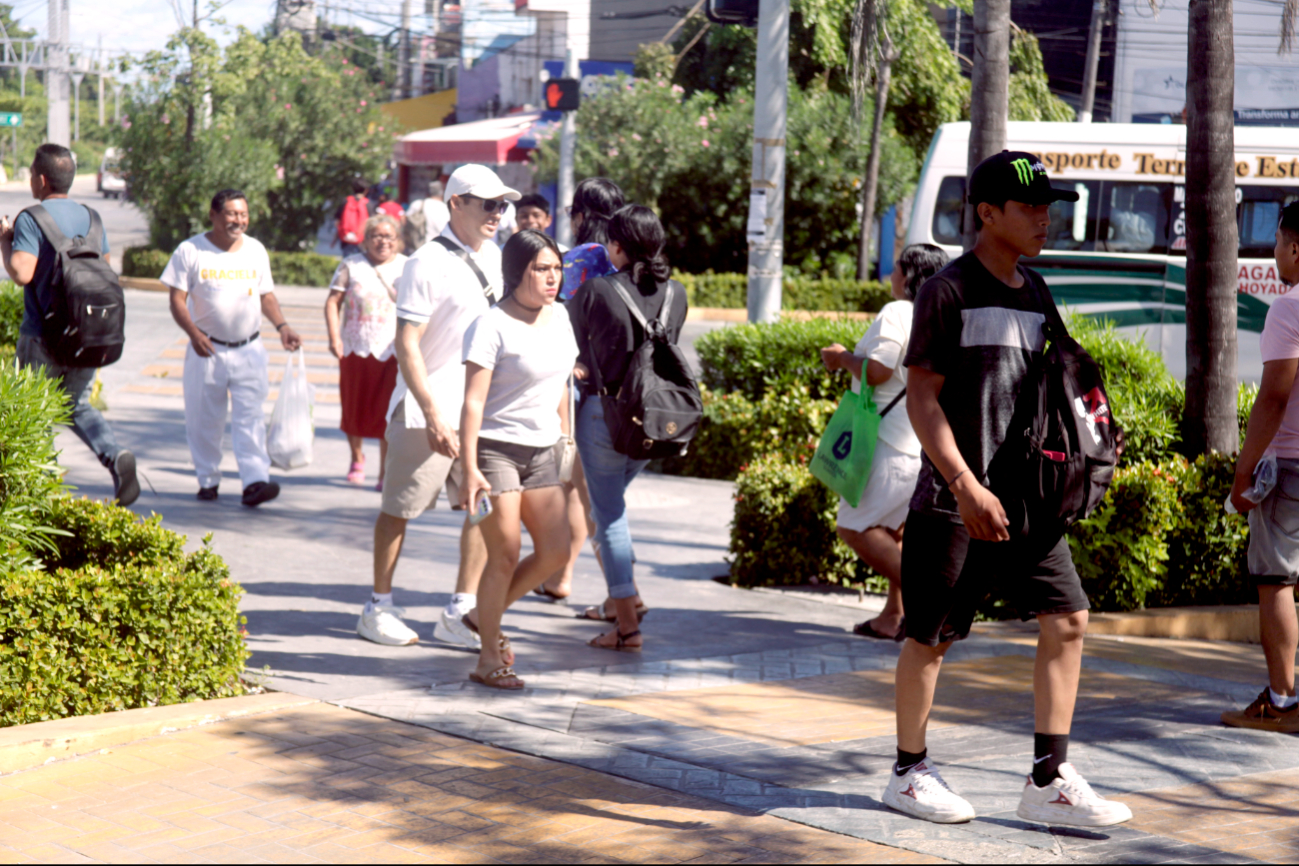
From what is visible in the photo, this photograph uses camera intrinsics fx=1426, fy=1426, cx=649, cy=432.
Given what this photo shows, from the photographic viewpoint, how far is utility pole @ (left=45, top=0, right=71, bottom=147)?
9039 millimetres

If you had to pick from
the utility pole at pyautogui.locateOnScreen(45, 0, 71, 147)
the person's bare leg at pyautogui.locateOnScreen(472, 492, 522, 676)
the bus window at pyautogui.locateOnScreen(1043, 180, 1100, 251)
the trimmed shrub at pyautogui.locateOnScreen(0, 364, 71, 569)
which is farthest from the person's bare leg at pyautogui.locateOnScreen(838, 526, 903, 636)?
the bus window at pyautogui.locateOnScreen(1043, 180, 1100, 251)

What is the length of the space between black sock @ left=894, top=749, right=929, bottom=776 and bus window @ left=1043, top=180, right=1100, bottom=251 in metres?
14.1

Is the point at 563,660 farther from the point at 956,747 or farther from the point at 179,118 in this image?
the point at 179,118

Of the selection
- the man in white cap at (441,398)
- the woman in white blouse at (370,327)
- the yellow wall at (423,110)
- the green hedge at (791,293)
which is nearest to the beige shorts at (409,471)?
the man in white cap at (441,398)

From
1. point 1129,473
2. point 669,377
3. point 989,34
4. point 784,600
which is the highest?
point 989,34

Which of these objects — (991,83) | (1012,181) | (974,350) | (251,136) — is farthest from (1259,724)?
(251,136)

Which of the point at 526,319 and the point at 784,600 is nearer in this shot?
the point at 526,319

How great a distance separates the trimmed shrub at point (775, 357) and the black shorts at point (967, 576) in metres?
5.79

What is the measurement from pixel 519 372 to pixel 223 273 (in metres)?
3.88

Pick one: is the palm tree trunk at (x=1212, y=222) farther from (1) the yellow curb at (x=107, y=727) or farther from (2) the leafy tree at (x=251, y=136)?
(2) the leafy tree at (x=251, y=136)

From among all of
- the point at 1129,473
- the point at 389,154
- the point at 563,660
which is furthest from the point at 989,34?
the point at 389,154

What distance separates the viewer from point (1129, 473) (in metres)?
6.57

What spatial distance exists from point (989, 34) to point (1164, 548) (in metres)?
3.18

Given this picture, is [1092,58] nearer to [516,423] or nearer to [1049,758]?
[516,423]
